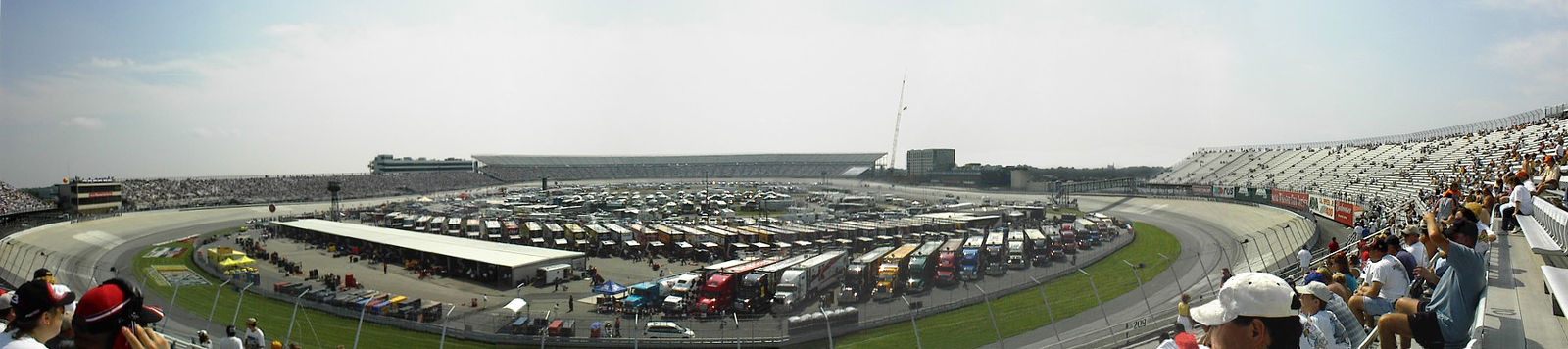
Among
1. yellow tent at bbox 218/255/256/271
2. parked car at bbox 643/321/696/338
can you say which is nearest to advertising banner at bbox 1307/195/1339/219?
parked car at bbox 643/321/696/338

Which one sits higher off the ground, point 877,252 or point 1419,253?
point 1419,253

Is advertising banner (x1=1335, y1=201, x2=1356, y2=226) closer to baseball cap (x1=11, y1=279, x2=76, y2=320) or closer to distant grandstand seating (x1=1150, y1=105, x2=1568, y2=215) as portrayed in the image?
distant grandstand seating (x1=1150, y1=105, x2=1568, y2=215)

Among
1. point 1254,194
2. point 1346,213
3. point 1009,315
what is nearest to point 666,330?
point 1009,315

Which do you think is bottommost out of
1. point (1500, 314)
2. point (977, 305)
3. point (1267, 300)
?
point (977, 305)

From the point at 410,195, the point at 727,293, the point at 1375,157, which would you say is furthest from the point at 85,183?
the point at 1375,157

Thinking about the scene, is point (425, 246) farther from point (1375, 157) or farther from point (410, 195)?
point (1375, 157)

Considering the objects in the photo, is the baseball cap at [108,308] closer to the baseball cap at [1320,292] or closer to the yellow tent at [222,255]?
the baseball cap at [1320,292]
